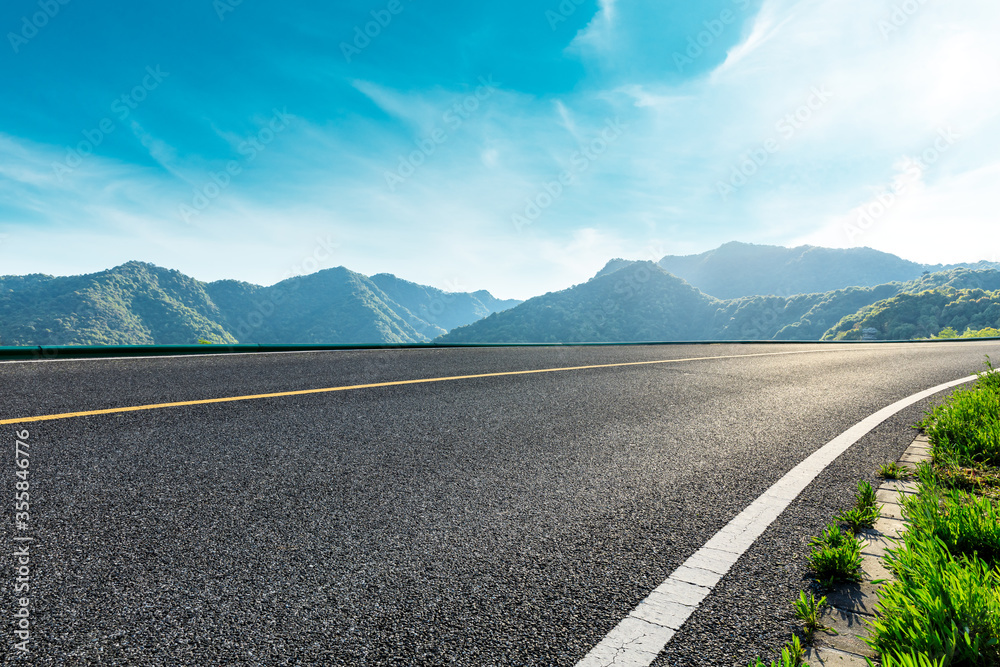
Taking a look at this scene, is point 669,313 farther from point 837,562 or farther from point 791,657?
point 791,657

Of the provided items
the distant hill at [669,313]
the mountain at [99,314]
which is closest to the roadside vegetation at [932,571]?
the mountain at [99,314]

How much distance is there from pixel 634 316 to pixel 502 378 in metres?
172

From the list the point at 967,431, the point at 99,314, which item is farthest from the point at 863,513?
the point at 99,314

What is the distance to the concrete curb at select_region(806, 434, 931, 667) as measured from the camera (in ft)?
4.72

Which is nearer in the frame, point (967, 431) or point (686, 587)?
point (686, 587)

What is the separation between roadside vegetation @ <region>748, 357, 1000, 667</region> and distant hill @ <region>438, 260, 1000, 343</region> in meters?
140

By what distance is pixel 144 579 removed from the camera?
1704 mm

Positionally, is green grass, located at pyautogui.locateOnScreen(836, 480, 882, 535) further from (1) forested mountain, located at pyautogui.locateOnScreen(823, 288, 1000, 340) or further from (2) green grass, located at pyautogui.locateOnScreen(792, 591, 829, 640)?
(1) forested mountain, located at pyautogui.locateOnScreen(823, 288, 1000, 340)

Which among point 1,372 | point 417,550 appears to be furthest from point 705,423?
point 1,372

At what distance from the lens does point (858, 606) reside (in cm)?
168

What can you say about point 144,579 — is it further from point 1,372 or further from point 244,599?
point 1,372

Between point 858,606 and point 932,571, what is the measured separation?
0.26 meters

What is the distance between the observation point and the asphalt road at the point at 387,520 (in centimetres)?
148

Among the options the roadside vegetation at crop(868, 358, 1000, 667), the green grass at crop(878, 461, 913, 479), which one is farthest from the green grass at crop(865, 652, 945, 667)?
the green grass at crop(878, 461, 913, 479)
